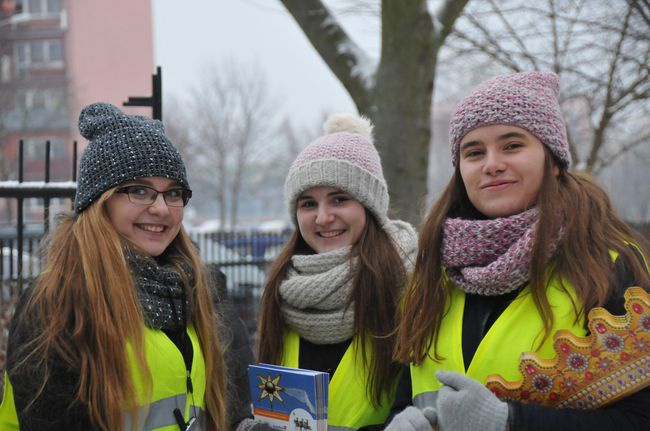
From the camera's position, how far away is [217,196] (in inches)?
1619

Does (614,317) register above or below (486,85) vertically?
below

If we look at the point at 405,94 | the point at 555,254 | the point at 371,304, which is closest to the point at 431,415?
the point at 555,254

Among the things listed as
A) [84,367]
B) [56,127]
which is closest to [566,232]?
[84,367]

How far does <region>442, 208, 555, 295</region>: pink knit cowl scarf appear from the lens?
204 centimetres

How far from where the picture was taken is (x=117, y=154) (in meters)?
2.49

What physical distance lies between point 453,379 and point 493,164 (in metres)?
0.74

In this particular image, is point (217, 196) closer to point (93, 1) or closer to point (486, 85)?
point (93, 1)

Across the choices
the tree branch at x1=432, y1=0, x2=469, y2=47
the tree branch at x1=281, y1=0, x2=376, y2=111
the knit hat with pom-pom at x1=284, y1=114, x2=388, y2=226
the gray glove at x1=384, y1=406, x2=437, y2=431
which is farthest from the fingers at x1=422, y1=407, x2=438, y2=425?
the tree branch at x1=432, y1=0, x2=469, y2=47

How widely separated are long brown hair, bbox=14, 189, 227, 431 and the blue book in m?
0.45

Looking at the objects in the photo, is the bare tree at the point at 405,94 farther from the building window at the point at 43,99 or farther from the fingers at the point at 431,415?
the building window at the point at 43,99

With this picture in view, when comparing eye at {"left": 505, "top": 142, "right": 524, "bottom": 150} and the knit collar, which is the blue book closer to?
the knit collar

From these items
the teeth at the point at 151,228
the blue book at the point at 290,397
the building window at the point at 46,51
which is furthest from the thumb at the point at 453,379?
the building window at the point at 46,51

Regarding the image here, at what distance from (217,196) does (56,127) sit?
19093 millimetres

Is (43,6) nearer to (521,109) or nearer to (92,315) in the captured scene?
(92,315)
